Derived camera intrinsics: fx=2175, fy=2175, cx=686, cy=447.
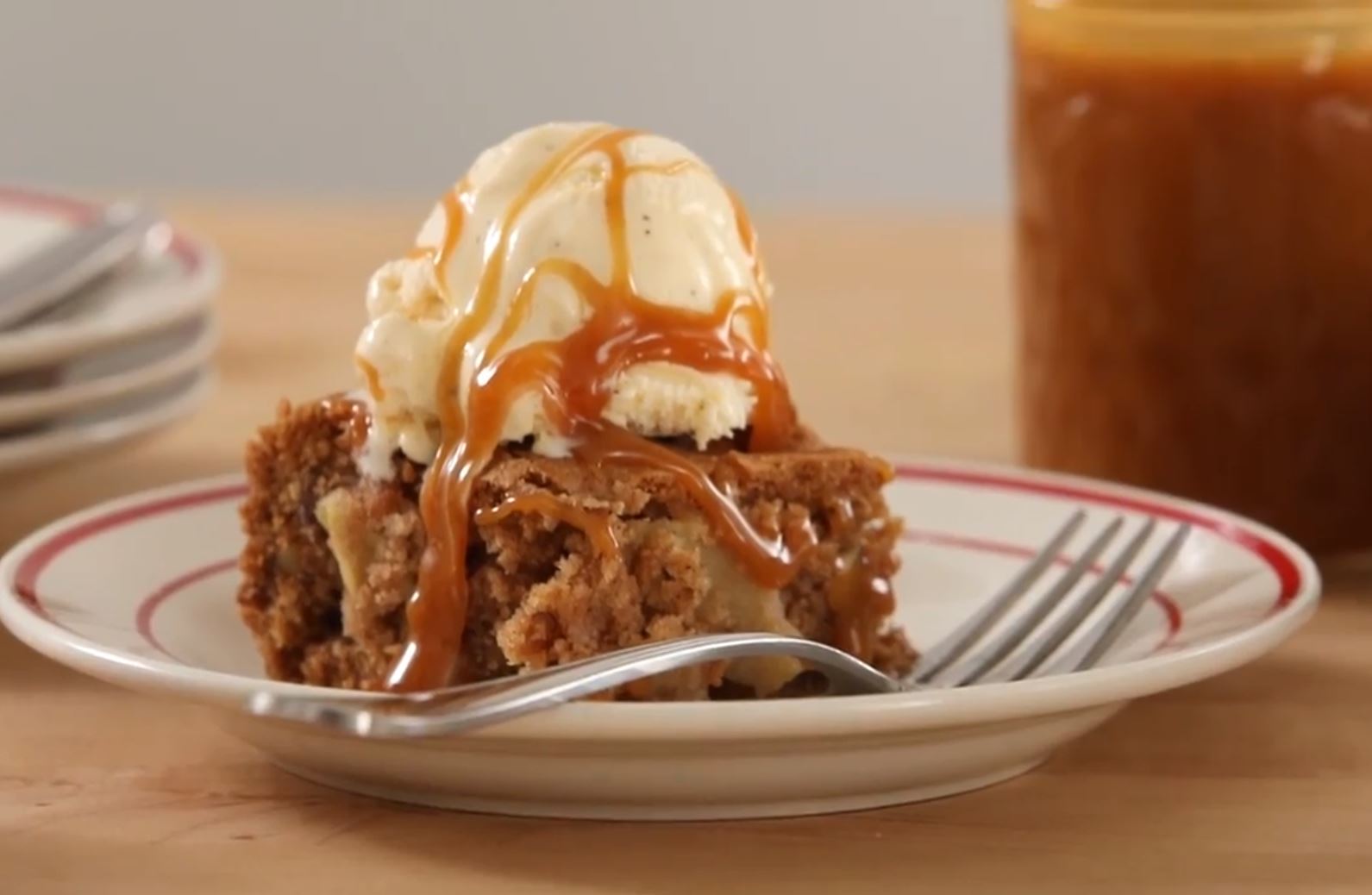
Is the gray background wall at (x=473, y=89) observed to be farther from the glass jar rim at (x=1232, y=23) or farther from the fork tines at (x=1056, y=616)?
the fork tines at (x=1056, y=616)

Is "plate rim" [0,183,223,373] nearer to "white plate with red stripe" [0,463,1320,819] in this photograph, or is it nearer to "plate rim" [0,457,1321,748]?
"white plate with red stripe" [0,463,1320,819]

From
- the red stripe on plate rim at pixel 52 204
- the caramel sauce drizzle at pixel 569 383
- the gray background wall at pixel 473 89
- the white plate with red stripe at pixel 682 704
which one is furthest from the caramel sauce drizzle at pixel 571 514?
the gray background wall at pixel 473 89

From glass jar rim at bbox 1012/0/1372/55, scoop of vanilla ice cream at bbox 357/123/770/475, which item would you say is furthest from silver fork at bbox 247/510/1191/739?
glass jar rim at bbox 1012/0/1372/55

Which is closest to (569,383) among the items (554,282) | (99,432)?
(554,282)

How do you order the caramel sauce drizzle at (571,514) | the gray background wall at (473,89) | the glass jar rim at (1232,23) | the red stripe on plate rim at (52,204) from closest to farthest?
the caramel sauce drizzle at (571,514)
the glass jar rim at (1232,23)
the red stripe on plate rim at (52,204)
the gray background wall at (473,89)

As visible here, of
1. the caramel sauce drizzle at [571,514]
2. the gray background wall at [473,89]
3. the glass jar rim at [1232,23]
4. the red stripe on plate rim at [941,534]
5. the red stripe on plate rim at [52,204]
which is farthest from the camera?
the gray background wall at [473,89]

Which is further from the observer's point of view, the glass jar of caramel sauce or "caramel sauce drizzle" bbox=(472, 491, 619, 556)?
the glass jar of caramel sauce

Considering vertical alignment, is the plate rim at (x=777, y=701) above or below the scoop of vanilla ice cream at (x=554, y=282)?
below

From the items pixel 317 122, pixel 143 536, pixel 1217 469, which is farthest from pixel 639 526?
pixel 317 122
